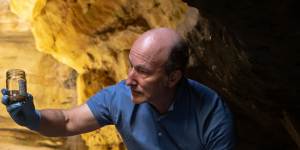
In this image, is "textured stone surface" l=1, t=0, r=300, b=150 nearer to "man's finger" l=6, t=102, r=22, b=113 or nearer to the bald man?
the bald man

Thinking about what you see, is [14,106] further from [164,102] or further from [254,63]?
[254,63]

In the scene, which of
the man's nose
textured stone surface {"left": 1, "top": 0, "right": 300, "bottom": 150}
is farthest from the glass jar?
textured stone surface {"left": 1, "top": 0, "right": 300, "bottom": 150}

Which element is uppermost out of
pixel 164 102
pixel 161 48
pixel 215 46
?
pixel 161 48

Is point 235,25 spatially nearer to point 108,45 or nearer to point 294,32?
point 294,32

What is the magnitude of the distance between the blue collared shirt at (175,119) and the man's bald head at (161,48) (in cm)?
20

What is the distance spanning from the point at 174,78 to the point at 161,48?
0.17 m

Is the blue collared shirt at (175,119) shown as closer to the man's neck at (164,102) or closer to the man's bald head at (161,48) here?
the man's neck at (164,102)

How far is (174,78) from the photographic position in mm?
2625

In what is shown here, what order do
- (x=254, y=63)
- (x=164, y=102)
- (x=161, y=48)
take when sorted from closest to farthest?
(x=161, y=48) → (x=164, y=102) → (x=254, y=63)

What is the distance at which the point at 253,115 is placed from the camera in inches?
165

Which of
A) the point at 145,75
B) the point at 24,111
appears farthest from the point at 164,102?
the point at 24,111

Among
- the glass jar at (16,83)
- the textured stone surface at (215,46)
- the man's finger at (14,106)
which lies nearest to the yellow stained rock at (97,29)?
the textured stone surface at (215,46)

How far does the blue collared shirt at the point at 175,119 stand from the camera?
2668mm

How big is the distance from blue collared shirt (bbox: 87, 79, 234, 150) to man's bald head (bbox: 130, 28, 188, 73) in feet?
0.66
